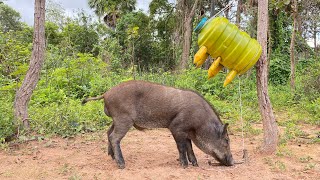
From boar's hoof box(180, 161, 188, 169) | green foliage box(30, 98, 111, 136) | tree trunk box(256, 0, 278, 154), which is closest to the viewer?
boar's hoof box(180, 161, 188, 169)

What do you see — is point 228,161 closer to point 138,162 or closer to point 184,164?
point 184,164


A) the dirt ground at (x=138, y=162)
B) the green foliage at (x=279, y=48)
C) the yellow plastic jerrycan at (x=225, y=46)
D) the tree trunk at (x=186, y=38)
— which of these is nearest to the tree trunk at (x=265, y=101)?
the dirt ground at (x=138, y=162)

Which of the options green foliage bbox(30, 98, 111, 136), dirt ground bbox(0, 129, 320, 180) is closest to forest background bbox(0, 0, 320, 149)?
green foliage bbox(30, 98, 111, 136)

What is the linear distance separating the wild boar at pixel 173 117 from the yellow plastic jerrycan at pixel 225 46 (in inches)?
28.8

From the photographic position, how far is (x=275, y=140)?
590cm

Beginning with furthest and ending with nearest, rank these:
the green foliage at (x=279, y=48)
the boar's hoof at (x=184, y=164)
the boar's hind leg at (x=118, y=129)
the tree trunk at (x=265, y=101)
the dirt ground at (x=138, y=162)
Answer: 1. the green foliage at (x=279, y=48)
2. the tree trunk at (x=265, y=101)
3. the boar's hind leg at (x=118, y=129)
4. the boar's hoof at (x=184, y=164)
5. the dirt ground at (x=138, y=162)

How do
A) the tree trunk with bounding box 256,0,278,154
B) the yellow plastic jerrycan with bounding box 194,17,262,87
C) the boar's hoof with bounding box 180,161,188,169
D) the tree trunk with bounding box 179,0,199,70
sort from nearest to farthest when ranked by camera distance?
the yellow plastic jerrycan with bounding box 194,17,262,87 → the boar's hoof with bounding box 180,161,188,169 → the tree trunk with bounding box 256,0,278,154 → the tree trunk with bounding box 179,0,199,70

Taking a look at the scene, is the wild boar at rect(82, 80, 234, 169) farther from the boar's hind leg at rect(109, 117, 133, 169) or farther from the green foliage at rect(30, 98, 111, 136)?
the green foliage at rect(30, 98, 111, 136)

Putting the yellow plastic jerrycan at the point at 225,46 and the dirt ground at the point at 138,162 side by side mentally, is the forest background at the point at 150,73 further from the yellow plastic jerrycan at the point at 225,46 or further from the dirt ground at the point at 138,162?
the yellow plastic jerrycan at the point at 225,46

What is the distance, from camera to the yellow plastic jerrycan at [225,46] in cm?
504

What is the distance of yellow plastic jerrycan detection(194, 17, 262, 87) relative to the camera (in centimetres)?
504

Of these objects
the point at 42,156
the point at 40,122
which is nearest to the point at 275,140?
the point at 42,156

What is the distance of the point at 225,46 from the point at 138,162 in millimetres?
2247

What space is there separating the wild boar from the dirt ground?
0.95 feet
